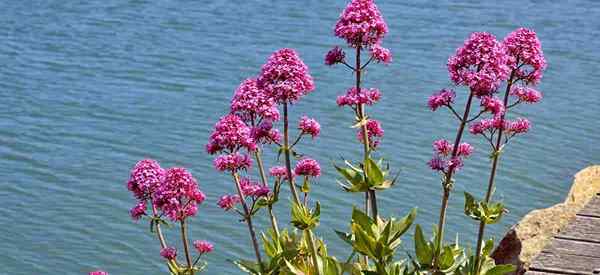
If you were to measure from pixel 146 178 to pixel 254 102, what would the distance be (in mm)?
655

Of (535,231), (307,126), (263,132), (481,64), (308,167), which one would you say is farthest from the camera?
(535,231)

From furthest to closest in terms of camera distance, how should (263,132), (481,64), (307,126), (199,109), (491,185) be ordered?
(199,109)
(307,126)
(491,185)
(263,132)
(481,64)

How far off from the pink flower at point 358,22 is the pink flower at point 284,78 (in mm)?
246

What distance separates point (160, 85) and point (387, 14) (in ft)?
19.5

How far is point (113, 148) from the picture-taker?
12.6 m

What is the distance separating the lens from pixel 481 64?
5.00 m

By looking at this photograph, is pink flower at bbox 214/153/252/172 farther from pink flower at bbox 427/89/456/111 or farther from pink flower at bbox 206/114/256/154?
pink flower at bbox 427/89/456/111

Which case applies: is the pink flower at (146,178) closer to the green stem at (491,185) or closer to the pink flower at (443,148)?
the pink flower at (443,148)

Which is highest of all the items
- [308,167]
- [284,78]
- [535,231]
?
[284,78]

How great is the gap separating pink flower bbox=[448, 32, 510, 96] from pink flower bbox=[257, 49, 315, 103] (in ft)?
2.21

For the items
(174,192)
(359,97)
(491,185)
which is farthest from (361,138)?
(174,192)

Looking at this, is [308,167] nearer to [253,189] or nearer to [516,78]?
[253,189]

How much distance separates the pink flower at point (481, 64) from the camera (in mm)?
4934

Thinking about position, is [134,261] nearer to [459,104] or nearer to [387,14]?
[459,104]
